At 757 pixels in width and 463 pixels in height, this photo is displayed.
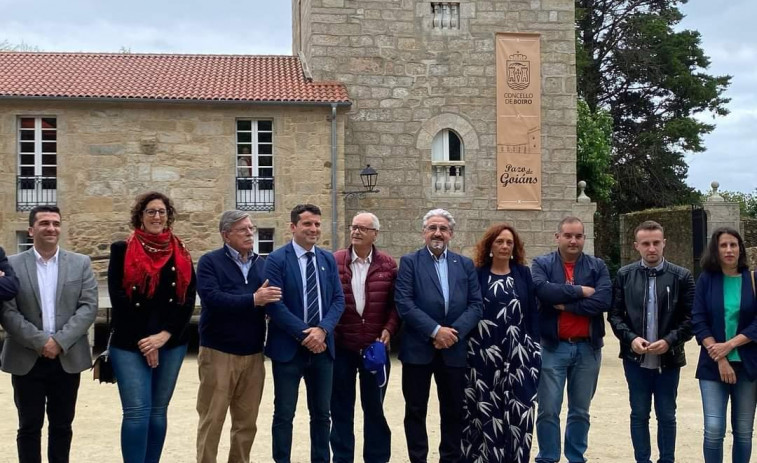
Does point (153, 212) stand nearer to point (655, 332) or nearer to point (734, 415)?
point (655, 332)

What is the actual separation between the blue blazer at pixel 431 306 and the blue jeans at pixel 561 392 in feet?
2.13

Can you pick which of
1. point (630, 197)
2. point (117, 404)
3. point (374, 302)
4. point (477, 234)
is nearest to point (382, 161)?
point (477, 234)

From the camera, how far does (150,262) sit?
5277mm

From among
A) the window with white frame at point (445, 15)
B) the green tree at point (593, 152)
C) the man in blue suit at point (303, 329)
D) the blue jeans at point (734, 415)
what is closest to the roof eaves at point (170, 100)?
the window with white frame at point (445, 15)

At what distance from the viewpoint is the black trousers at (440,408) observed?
584 cm

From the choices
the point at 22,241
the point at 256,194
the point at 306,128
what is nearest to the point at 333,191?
the point at 306,128

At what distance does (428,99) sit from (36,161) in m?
8.02

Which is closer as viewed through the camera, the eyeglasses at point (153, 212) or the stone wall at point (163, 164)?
the eyeglasses at point (153, 212)

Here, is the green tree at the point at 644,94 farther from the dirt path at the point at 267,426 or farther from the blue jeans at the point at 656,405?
the blue jeans at the point at 656,405

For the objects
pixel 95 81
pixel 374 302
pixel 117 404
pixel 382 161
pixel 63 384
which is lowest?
pixel 117 404

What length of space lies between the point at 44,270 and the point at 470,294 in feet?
8.87

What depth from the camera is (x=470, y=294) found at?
5.90 meters

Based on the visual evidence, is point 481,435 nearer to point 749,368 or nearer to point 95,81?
point 749,368

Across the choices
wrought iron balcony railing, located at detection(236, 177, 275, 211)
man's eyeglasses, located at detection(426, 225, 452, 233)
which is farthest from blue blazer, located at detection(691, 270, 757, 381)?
wrought iron balcony railing, located at detection(236, 177, 275, 211)
